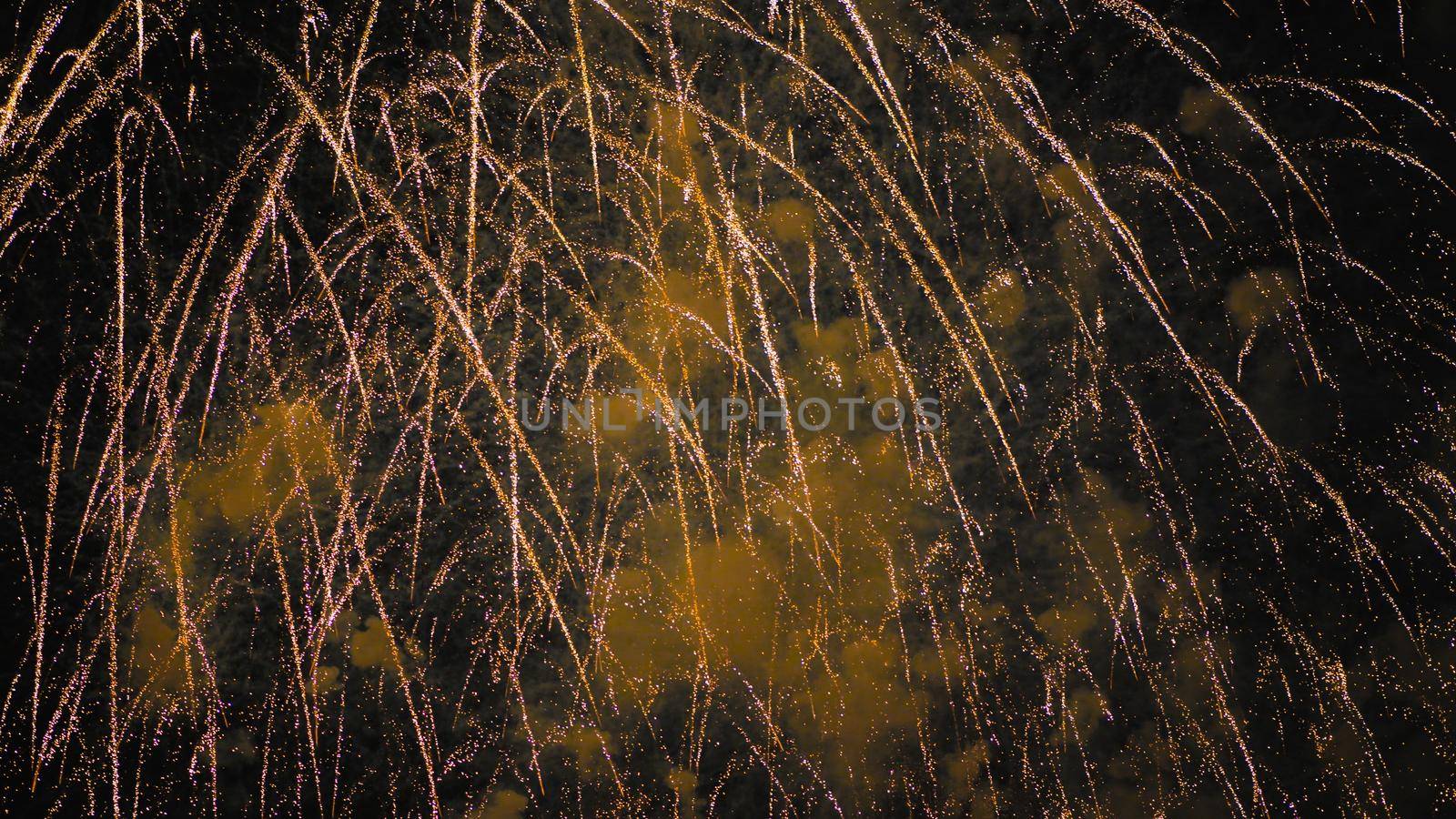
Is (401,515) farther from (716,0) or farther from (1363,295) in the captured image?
(1363,295)

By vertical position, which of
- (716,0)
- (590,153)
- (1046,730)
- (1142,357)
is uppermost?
(716,0)

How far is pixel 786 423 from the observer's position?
3041 mm

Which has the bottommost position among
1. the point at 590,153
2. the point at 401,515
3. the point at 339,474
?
the point at 401,515

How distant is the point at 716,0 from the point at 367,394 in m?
2.03

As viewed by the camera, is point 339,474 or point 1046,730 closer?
point 339,474

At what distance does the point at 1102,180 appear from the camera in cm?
301

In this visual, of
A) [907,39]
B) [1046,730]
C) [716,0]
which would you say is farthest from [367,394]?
[1046,730]

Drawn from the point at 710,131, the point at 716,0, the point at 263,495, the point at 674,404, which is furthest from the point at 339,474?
the point at 716,0

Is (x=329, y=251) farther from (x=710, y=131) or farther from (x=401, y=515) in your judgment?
(x=710, y=131)

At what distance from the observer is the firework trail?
2744 mm

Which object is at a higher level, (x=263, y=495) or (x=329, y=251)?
(x=329, y=251)

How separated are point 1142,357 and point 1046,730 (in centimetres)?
155

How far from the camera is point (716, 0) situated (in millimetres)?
2938

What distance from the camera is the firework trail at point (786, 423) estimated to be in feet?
9.00
